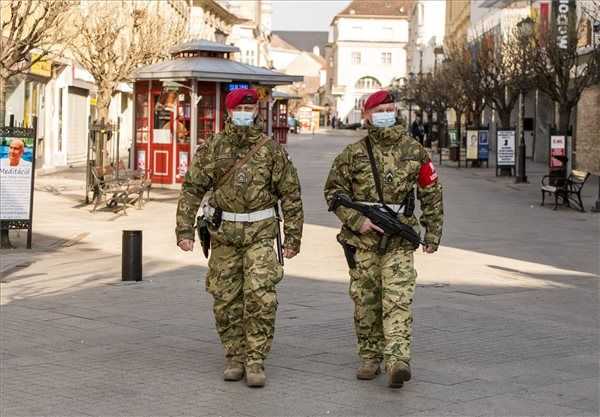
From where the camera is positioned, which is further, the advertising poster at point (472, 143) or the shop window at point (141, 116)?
the advertising poster at point (472, 143)

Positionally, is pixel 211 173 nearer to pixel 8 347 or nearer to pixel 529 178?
pixel 8 347

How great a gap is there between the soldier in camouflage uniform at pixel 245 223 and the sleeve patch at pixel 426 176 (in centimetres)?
77

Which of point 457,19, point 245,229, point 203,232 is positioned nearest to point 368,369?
point 245,229

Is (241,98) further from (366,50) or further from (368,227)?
(366,50)

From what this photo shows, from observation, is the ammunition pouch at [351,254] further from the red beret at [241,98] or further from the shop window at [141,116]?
the shop window at [141,116]

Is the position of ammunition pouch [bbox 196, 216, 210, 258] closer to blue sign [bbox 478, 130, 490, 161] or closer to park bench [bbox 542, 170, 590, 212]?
park bench [bbox 542, 170, 590, 212]

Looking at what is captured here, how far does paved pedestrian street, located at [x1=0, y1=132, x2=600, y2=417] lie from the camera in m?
→ 7.10

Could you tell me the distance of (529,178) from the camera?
3525cm

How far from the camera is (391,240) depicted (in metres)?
7.48

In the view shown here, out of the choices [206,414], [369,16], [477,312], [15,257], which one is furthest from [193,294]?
[369,16]

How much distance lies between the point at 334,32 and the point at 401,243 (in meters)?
168

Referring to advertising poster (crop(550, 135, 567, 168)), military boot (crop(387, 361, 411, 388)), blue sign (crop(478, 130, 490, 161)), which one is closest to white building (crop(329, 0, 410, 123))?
blue sign (crop(478, 130, 490, 161))

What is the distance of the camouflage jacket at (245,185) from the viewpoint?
7.54 m

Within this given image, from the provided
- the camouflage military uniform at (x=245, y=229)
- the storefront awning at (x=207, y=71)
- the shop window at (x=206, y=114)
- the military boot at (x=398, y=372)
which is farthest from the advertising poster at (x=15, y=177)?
the shop window at (x=206, y=114)
